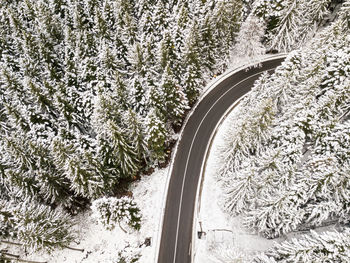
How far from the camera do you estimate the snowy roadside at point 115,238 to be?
29.9 m

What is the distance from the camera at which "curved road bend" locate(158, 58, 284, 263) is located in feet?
96.6

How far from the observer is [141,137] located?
30.2m

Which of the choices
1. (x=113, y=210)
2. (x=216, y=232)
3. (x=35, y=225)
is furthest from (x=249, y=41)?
(x=35, y=225)

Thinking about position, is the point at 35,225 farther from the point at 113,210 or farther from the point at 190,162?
the point at 190,162

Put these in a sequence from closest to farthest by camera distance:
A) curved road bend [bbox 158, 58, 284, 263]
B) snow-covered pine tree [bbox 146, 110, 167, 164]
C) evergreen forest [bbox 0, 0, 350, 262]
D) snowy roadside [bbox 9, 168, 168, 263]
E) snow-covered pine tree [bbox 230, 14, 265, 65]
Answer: evergreen forest [bbox 0, 0, 350, 262] → snow-covered pine tree [bbox 146, 110, 167, 164] → curved road bend [bbox 158, 58, 284, 263] → snowy roadside [bbox 9, 168, 168, 263] → snow-covered pine tree [bbox 230, 14, 265, 65]

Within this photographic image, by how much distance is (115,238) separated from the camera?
1232 inches

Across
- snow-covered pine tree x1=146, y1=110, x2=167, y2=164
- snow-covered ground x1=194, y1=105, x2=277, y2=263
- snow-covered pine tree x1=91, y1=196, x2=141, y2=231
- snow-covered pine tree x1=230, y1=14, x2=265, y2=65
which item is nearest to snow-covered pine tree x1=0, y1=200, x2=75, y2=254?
snow-covered pine tree x1=91, y1=196, x2=141, y2=231

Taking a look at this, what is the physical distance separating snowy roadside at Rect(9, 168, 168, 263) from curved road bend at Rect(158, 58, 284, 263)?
5.13 ft

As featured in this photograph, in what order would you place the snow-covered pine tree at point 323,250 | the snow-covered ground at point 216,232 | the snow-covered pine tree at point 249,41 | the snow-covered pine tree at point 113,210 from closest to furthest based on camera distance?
the snow-covered pine tree at point 323,250 → the snow-covered pine tree at point 113,210 → the snow-covered ground at point 216,232 → the snow-covered pine tree at point 249,41

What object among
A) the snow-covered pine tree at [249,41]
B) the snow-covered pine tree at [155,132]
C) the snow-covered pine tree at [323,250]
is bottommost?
the snow-covered pine tree at [323,250]

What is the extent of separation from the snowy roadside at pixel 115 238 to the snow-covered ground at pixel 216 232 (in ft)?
20.1

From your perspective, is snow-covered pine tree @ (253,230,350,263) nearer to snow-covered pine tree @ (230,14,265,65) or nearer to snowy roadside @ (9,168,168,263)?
snowy roadside @ (9,168,168,263)

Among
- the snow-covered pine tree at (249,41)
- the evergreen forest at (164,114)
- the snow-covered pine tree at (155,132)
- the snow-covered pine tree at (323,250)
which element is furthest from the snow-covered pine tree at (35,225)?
the snow-covered pine tree at (249,41)

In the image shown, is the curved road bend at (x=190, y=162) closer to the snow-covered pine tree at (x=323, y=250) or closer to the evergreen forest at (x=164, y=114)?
the evergreen forest at (x=164, y=114)
